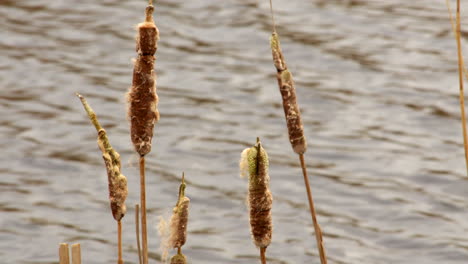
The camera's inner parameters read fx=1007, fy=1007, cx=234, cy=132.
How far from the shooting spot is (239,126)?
5551mm

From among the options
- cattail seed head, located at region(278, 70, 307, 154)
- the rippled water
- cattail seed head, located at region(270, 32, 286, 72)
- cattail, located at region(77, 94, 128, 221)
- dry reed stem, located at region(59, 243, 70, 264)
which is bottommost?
the rippled water

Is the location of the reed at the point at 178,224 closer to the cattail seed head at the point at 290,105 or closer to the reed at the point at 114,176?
the reed at the point at 114,176

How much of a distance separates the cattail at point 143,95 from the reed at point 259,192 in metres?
0.20

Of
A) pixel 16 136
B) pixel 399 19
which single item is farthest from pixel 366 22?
pixel 16 136

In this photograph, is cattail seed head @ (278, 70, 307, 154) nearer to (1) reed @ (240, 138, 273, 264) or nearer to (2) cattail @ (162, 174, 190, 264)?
(1) reed @ (240, 138, 273, 264)

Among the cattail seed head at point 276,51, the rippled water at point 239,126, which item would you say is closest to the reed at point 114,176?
the cattail seed head at point 276,51

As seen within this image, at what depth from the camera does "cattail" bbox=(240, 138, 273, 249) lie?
6.16ft

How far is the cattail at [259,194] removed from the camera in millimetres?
1878

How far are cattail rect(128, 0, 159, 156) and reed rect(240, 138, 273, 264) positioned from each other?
0.20 meters

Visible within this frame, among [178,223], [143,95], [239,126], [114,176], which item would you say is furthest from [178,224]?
[239,126]

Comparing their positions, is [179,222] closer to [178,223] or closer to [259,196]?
→ [178,223]

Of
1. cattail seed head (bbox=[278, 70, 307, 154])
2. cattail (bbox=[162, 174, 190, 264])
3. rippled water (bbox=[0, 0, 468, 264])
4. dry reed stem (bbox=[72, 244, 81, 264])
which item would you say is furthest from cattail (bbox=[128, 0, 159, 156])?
rippled water (bbox=[0, 0, 468, 264])

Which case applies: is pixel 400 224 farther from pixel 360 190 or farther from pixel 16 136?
pixel 16 136

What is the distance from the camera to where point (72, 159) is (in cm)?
523
